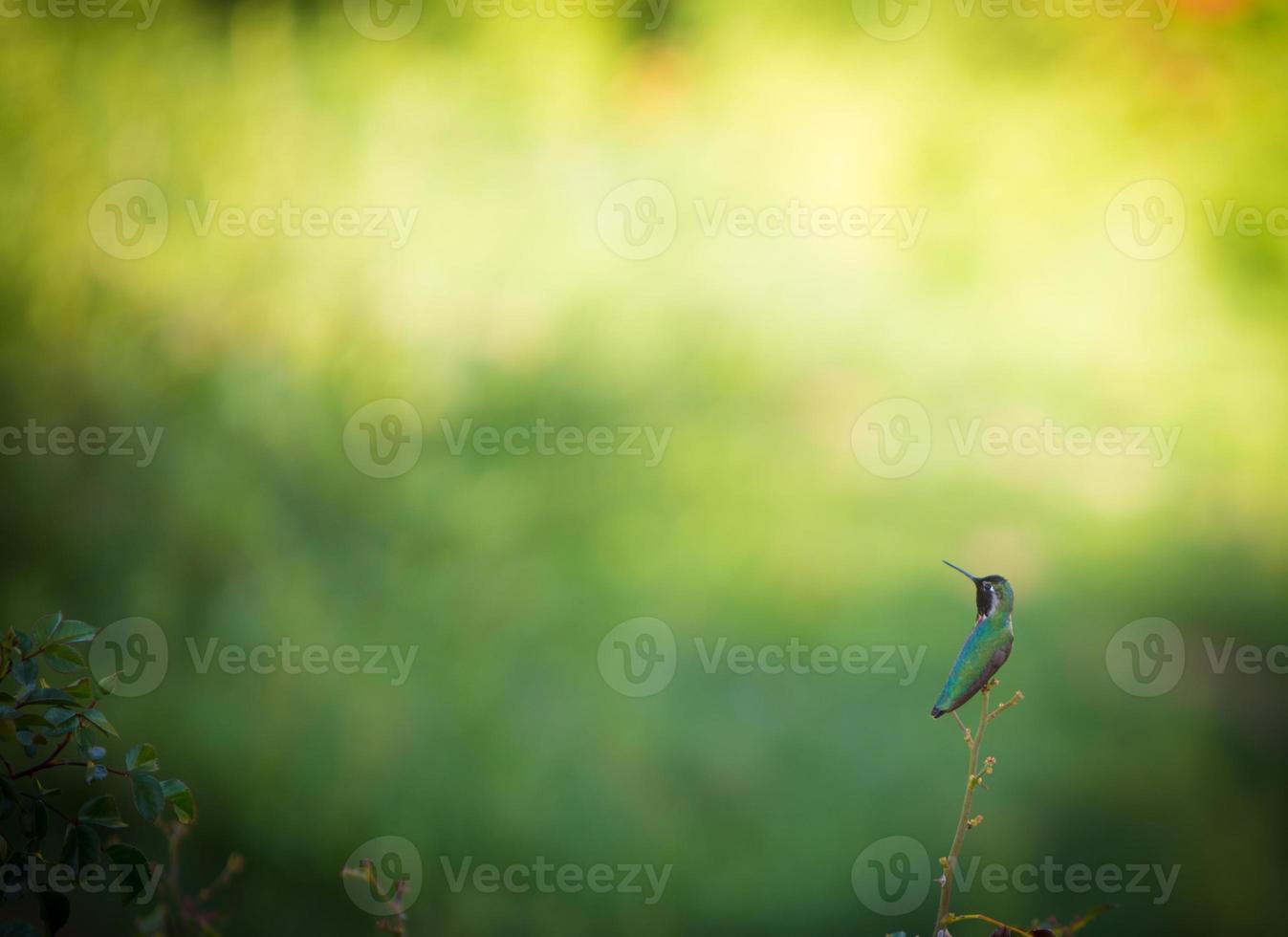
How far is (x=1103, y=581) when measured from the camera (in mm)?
2178

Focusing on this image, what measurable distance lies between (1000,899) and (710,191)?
5.37 feet

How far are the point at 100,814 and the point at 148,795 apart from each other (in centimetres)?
6

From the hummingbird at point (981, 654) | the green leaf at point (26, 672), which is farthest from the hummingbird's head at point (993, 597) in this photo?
the green leaf at point (26, 672)

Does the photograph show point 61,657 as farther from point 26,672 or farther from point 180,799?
point 180,799

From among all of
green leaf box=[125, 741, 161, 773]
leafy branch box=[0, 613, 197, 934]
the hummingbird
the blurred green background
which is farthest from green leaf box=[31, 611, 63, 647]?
the blurred green background

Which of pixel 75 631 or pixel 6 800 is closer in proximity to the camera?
pixel 6 800

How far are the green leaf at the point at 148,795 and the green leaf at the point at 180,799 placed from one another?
2 cm

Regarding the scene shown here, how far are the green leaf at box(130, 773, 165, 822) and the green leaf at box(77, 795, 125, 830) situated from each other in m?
0.03

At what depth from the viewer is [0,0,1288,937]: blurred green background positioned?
2139mm

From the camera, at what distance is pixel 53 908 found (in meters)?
0.83

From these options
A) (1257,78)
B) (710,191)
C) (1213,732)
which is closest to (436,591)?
(710,191)

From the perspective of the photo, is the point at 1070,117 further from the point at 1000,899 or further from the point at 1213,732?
the point at 1000,899

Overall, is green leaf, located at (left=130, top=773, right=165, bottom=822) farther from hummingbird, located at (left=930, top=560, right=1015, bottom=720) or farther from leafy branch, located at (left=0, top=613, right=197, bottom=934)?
hummingbird, located at (left=930, top=560, right=1015, bottom=720)

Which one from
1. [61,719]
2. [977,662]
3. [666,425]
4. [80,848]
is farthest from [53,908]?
[666,425]
